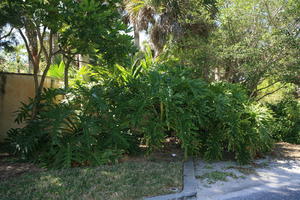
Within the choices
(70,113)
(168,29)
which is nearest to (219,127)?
(70,113)

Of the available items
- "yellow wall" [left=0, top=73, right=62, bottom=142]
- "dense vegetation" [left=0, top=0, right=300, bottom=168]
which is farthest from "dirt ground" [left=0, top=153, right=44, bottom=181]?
"yellow wall" [left=0, top=73, right=62, bottom=142]

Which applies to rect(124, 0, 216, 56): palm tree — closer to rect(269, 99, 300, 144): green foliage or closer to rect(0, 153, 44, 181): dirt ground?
rect(269, 99, 300, 144): green foliage

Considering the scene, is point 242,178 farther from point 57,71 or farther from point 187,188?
point 57,71

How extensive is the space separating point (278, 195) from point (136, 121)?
9.25ft

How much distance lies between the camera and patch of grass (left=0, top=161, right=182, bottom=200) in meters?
3.69

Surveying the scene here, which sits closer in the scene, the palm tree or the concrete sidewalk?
the concrete sidewalk

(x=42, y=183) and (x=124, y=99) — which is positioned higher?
(x=124, y=99)

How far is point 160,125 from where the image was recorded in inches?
218

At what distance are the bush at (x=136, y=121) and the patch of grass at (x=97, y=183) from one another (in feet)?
1.71

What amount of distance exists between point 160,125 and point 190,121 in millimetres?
639

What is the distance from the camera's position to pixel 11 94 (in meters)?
7.52

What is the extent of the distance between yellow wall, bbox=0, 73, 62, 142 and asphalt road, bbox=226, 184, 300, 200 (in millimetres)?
6333

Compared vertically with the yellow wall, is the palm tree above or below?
above

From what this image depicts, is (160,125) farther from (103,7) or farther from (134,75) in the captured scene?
(103,7)
